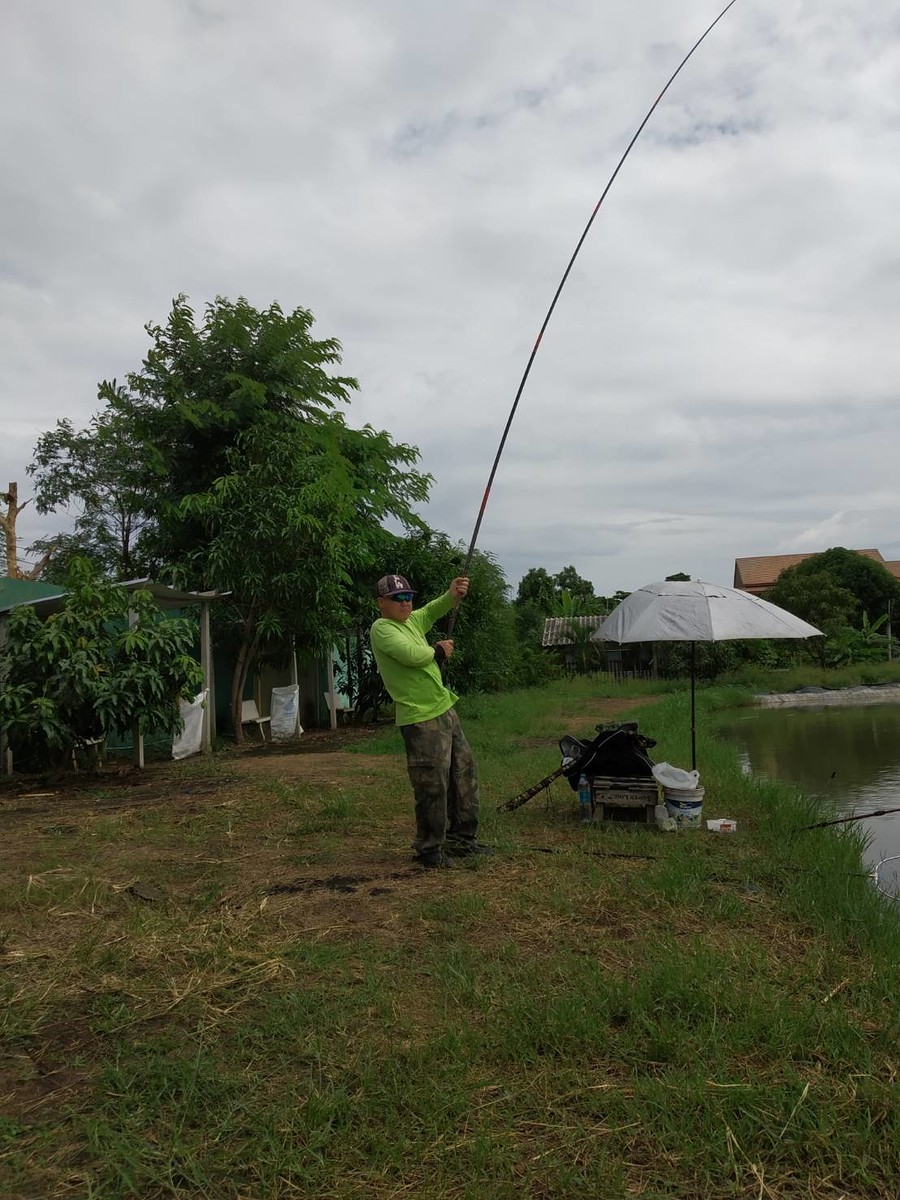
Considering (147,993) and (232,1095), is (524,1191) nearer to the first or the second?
(232,1095)

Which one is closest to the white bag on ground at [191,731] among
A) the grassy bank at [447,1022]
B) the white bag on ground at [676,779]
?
the grassy bank at [447,1022]

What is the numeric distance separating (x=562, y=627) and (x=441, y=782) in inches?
1040

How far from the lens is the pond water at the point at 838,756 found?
7.69 meters

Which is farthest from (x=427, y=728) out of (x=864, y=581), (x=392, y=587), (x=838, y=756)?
(x=864, y=581)

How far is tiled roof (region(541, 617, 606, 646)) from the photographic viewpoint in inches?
1169

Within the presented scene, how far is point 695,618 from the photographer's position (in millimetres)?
6129

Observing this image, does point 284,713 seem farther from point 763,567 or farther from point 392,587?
point 763,567

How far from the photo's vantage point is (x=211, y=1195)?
211cm

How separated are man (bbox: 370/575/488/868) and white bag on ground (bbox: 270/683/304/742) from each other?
7.71 m

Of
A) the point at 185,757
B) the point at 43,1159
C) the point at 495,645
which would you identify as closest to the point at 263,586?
the point at 185,757

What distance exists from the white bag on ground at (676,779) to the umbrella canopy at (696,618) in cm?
87

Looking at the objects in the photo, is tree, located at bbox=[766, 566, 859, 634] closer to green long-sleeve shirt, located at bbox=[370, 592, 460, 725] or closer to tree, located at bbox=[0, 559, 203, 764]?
tree, located at bbox=[0, 559, 203, 764]

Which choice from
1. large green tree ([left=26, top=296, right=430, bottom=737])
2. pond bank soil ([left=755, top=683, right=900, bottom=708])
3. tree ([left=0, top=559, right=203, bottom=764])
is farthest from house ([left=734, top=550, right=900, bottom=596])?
tree ([left=0, top=559, right=203, bottom=764])

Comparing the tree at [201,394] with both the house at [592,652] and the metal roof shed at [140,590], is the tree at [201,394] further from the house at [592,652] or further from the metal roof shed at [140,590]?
the house at [592,652]
